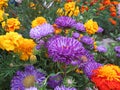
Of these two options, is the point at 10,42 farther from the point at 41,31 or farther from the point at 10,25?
the point at 10,25

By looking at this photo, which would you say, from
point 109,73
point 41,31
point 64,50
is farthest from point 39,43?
point 109,73

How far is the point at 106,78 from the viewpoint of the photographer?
154cm

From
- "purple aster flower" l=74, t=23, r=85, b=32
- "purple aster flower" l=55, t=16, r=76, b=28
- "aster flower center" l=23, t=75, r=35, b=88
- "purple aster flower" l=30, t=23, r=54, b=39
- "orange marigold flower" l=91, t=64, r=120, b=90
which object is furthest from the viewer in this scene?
"purple aster flower" l=74, t=23, r=85, b=32

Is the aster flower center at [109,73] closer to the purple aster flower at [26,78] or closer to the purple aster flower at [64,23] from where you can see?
the purple aster flower at [26,78]

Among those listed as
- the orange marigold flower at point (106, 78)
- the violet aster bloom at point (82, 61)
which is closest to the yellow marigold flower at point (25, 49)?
the violet aster bloom at point (82, 61)

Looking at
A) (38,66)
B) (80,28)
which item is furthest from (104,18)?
(38,66)

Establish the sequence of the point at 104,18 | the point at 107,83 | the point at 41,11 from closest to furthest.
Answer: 1. the point at 107,83
2. the point at 41,11
3. the point at 104,18

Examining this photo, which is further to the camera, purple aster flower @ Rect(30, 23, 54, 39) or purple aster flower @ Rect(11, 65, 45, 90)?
purple aster flower @ Rect(30, 23, 54, 39)

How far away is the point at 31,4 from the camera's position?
3070 mm

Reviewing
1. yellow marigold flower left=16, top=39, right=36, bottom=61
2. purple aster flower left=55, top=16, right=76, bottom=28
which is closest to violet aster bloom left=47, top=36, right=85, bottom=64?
yellow marigold flower left=16, top=39, right=36, bottom=61

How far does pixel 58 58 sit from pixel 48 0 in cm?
150

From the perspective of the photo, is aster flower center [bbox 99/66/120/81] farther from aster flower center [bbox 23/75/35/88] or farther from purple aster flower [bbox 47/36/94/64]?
aster flower center [bbox 23/75/35/88]

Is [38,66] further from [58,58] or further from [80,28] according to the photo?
[80,28]

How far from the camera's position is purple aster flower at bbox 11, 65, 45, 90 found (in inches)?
65.7
